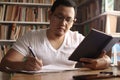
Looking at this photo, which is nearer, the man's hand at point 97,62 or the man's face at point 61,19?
the man's hand at point 97,62

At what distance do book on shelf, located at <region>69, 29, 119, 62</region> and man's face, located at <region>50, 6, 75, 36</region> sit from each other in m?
0.32

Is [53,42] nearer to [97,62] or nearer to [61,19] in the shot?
[61,19]

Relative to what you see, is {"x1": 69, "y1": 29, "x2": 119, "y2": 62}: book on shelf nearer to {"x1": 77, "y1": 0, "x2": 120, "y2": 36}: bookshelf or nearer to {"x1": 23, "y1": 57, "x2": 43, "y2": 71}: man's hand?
{"x1": 23, "y1": 57, "x2": 43, "y2": 71}: man's hand

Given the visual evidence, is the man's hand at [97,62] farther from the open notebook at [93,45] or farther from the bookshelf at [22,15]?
the bookshelf at [22,15]

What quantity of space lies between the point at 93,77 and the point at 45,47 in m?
0.73

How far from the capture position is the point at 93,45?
1394 millimetres

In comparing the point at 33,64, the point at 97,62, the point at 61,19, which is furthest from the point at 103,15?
the point at 33,64

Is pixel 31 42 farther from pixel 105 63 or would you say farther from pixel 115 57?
pixel 115 57

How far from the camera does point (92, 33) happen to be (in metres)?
1.30

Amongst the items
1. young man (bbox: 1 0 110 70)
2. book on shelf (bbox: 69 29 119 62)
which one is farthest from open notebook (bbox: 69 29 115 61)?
young man (bbox: 1 0 110 70)

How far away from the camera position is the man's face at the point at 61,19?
65.9 inches

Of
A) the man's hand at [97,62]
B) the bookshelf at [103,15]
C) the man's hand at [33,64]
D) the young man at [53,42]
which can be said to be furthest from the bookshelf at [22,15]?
the man's hand at [33,64]

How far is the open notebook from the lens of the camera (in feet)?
4.39

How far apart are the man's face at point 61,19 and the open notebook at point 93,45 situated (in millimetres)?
322
